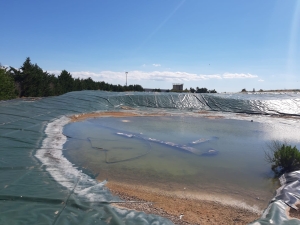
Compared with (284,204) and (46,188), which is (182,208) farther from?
(46,188)

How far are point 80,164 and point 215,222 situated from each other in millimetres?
3193

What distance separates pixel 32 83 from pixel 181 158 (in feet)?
66.5

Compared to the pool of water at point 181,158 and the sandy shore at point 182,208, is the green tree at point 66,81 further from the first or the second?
the sandy shore at point 182,208

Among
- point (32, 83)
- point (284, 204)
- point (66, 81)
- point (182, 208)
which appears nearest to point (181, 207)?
point (182, 208)

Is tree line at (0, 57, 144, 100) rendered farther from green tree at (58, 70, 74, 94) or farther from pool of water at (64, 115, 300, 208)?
pool of water at (64, 115, 300, 208)

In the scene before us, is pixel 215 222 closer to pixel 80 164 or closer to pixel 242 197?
pixel 242 197

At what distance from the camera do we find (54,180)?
3734mm

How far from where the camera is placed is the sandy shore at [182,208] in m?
3.12

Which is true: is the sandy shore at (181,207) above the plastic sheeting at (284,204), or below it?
below

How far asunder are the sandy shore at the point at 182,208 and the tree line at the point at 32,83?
16241 mm

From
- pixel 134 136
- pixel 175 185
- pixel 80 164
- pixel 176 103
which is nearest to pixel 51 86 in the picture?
pixel 176 103

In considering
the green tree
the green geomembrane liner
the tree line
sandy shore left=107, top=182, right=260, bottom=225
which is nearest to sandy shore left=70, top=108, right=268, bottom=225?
sandy shore left=107, top=182, right=260, bottom=225

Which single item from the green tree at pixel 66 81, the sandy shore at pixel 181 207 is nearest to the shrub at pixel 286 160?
the sandy shore at pixel 181 207

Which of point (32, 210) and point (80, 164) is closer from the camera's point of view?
point (32, 210)
